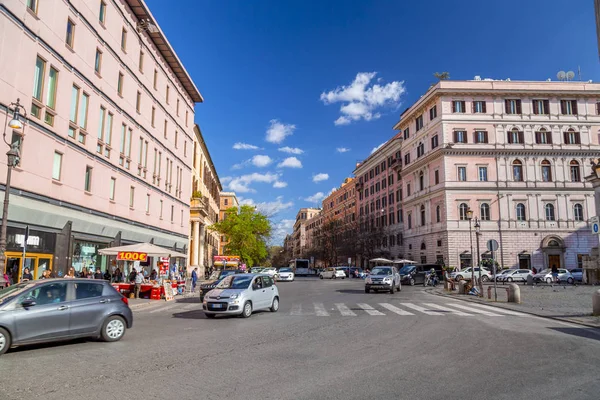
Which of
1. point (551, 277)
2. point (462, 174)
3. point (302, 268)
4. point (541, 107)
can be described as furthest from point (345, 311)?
point (302, 268)

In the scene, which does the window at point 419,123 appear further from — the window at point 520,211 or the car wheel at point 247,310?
the car wheel at point 247,310

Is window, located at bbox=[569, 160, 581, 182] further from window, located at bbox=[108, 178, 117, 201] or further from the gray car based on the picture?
the gray car

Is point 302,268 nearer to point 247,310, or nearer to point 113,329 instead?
point 247,310

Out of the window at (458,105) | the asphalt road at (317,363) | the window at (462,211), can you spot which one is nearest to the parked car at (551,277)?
the window at (462,211)

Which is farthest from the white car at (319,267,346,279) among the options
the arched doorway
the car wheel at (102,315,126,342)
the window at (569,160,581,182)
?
the car wheel at (102,315,126,342)

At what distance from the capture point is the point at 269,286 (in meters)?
→ 17.7

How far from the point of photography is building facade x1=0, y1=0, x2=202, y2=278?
63.3 feet

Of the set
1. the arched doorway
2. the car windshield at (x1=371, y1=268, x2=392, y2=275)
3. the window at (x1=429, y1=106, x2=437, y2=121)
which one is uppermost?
the window at (x1=429, y1=106, x2=437, y2=121)

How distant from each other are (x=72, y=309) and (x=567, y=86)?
62051mm

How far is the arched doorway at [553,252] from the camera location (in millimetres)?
53306

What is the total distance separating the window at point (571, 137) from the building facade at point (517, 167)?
123mm

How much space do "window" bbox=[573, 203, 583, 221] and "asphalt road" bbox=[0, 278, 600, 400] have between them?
159 feet

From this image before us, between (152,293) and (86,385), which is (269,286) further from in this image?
(86,385)

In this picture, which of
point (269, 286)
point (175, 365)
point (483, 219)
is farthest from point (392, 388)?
point (483, 219)
